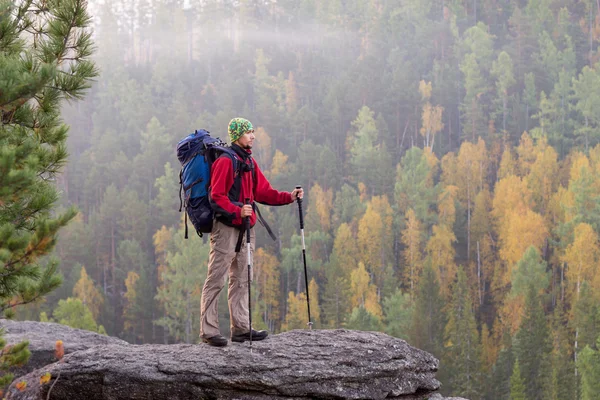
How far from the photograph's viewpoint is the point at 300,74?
424ft

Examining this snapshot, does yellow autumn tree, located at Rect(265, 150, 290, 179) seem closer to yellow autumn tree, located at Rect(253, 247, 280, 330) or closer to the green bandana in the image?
yellow autumn tree, located at Rect(253, 247, 280, 330)

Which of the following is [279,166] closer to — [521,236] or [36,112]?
[521,236]

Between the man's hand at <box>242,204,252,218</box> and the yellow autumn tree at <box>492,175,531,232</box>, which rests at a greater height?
the man's hand at <box>242,204,252,218</box>

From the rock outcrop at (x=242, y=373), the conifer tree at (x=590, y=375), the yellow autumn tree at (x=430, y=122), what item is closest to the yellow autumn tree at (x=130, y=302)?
the conifer tree at (x=590, y=375)

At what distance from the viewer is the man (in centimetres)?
832

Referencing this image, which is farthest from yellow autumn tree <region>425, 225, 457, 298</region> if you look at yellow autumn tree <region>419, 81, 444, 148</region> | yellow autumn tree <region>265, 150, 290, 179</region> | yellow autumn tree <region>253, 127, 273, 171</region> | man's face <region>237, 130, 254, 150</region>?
man's face <region>237, 130, 254, 150</region>

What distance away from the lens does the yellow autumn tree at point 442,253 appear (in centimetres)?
7144

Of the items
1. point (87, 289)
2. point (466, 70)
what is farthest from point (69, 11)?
point (466, 70)

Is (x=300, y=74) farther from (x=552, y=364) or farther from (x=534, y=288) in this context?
(x=552, y=364)

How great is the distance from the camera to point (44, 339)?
11570mm

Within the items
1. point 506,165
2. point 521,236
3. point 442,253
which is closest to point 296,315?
point 442,253

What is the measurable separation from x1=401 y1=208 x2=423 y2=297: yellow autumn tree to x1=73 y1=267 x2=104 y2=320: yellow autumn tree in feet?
94.0

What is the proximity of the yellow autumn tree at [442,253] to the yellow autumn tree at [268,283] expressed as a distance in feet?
49.1

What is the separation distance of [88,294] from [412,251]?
30.2 m
